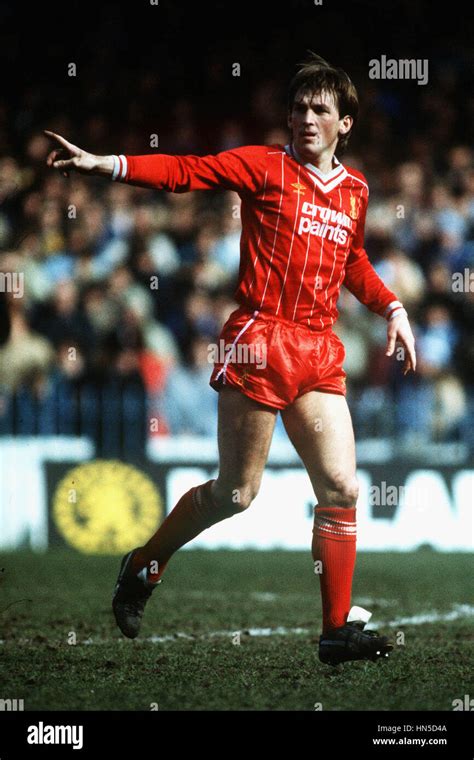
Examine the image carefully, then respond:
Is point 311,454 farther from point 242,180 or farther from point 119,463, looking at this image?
point 119,463

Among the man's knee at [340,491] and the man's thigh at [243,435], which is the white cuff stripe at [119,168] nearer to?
the man's thigh at [243,435]

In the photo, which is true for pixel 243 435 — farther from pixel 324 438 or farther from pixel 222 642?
pixel 222 642

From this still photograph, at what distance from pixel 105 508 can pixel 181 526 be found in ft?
17.2

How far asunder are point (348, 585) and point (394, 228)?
8.22 meters

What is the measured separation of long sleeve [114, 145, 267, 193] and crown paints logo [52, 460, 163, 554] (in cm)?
592

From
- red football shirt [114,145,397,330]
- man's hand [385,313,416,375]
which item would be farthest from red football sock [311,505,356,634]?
red football shirt [114,145,397,330]

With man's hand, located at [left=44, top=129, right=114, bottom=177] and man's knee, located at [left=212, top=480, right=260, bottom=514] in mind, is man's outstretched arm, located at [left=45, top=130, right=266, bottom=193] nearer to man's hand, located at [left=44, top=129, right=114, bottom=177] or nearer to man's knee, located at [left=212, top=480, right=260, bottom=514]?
man's hand, located at [left=44, top=129, right=114, bottom=177]

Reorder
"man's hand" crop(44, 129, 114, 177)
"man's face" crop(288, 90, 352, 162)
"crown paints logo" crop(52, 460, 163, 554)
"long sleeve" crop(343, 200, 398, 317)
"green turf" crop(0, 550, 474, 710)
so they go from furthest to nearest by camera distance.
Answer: "crown paints logo" crop(52, 460, 163, 554) < "long sleeve" crop(343, 200, 398, 317) < "man's face" crop(288, 90, 352, 162) < "green turf" crop(0, 550, 474, 710) < "man's hand" crop(44, 129, 114, 177)

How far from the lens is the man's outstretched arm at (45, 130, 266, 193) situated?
4.87 m

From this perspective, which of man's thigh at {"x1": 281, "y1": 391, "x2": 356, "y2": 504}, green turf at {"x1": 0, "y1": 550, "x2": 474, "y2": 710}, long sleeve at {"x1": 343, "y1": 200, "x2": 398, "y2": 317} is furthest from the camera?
long sleeve at {"x1": 343, "y1": 200, "x2": 398, "y2": 317}

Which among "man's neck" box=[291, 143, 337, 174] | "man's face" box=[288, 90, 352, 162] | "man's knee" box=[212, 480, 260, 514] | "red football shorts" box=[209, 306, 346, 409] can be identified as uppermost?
"man's face" box=[288, 90, 352, 162]

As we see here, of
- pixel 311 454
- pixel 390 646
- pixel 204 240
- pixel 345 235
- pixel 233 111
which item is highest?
pixel 233 111

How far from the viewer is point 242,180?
5.40 meters

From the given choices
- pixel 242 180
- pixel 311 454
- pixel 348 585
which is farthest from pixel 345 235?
pixel 348 585
